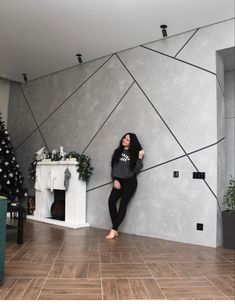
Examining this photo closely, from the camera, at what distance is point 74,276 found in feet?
8.79

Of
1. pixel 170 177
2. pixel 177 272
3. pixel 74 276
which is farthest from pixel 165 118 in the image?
pixel 74 276

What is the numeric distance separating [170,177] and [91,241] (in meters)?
1.39

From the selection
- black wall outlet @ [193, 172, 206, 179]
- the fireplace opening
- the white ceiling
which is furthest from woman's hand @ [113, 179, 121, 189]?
the white ceiling

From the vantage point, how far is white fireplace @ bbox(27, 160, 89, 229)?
5.37 metres

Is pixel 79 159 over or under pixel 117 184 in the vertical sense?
over

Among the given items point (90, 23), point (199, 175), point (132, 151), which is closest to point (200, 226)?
point (199, 175)

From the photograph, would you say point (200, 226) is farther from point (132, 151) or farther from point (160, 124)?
point (160, 124)

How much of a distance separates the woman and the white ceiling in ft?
5.01

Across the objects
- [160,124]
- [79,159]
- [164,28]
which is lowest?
[79,159]

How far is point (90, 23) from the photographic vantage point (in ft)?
14.3

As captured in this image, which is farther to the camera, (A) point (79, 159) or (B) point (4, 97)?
(B) point (4, 97)

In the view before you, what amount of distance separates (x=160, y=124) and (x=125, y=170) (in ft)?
2.77

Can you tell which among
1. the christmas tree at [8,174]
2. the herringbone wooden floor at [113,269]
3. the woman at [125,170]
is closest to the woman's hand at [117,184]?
the woman at [125,170]

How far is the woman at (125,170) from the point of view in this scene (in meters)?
4.60
